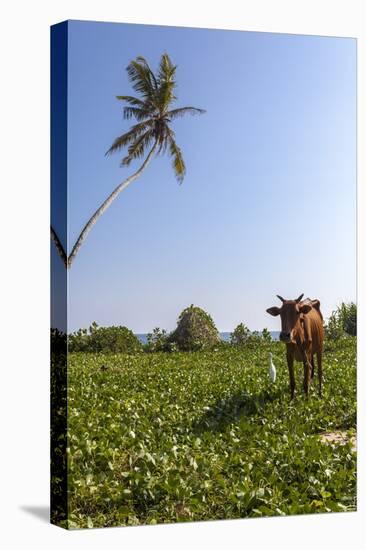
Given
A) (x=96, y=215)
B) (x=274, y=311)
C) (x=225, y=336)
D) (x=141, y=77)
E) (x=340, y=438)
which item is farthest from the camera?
(x=340, y=438)

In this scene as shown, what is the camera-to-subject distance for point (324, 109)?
8742mm

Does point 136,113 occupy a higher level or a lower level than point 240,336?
higher

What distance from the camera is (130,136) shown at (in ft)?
25.9

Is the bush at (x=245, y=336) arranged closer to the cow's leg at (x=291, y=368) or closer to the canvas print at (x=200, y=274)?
the canvas print at (x=200, y=274)

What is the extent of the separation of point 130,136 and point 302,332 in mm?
2430

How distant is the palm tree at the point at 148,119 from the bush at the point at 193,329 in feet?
3.44

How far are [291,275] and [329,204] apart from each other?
2.31 feet

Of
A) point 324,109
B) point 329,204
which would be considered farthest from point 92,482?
point 324,109

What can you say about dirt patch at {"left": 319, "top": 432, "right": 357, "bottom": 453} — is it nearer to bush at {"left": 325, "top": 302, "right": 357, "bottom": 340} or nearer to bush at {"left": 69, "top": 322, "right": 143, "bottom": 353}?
bush at {"left": 325, "top": 302, "right": 357, "bottom": 340}

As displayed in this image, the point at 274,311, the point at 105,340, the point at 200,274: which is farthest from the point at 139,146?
the point at 274,311

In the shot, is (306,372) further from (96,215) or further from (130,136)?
(130,136)

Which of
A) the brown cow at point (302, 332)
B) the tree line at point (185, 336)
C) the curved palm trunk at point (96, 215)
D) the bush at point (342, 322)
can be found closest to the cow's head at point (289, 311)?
the brown cow at point (302, 332)

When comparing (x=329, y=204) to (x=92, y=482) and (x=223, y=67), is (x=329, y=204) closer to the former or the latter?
(x=223, y=67)

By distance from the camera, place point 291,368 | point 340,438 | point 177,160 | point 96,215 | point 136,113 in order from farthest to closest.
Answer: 1. point 291,368
2. point 340,438
3. point 177,160
4. point 136,113
5. point 96,215
